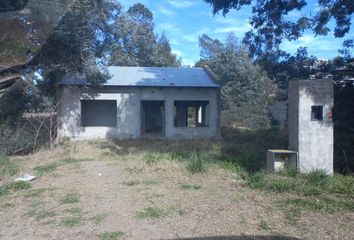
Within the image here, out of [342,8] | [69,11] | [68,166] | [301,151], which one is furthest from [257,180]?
[69,11]

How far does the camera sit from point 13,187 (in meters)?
9.39

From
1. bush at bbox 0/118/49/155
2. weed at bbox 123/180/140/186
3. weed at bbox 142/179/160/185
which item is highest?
bush at bbox 0/118/49/155

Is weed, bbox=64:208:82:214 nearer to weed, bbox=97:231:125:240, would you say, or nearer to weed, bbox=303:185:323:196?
weed, bbox=97:231:125:240

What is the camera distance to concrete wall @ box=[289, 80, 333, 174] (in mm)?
10227

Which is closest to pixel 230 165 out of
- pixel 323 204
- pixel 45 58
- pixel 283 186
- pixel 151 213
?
pixel 283 186

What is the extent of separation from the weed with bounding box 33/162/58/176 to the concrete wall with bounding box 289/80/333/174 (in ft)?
23.4

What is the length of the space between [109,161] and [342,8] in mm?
10065

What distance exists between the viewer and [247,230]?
6.03m

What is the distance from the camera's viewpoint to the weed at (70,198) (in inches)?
314

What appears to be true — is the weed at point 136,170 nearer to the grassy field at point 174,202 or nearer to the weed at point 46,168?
the grassy field at point 174,202

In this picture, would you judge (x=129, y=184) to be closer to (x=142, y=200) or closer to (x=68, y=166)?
(x=142, y=200)

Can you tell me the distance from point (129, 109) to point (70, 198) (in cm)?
1395

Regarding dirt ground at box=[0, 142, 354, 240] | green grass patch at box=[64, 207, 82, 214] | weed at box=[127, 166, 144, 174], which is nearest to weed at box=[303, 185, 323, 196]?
dirt ground at box=[0, 142, 354, 240]

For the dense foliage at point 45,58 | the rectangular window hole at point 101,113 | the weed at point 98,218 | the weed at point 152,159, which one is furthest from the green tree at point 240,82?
the weed at point 98,218
